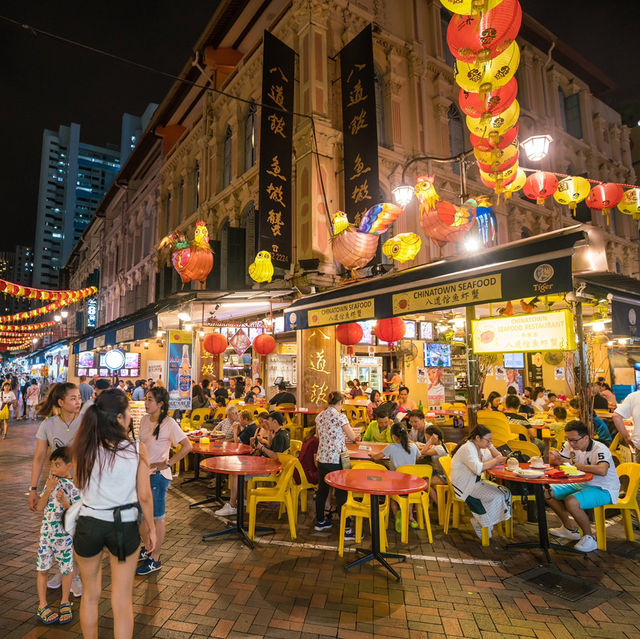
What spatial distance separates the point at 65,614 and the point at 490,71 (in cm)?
723

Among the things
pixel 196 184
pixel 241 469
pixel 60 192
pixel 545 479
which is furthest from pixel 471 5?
pixel 60 192

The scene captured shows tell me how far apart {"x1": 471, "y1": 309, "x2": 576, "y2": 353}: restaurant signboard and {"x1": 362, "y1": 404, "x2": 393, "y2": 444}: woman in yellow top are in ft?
6.37

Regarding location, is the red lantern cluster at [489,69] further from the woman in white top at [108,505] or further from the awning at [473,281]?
the woman in white top at [108,505]

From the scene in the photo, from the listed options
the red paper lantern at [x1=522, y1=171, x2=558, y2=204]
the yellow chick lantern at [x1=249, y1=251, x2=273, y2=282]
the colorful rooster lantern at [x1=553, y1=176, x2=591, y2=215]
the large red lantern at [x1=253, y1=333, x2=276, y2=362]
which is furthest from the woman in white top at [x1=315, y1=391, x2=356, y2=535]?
the colorful rooster lantern at [x1=553, y1=176, x2=591, y2=215]

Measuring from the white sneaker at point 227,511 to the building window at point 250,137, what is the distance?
1256 centimetres

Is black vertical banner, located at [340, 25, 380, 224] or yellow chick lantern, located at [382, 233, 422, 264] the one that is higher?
black vertical banner, located at [340, 25, 380, 224]

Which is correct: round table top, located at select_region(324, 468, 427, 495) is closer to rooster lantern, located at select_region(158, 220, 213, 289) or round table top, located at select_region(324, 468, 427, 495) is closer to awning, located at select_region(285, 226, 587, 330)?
awning, located at select_region(285, 226, 587, 330)

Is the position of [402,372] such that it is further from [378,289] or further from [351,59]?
[351,59]

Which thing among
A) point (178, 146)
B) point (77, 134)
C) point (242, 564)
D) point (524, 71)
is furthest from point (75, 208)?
point (242, 564)

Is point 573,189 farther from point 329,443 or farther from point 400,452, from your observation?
point 329,443

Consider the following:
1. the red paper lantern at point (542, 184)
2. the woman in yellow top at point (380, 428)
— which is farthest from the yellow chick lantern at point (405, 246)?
the woman in yellow top at point (380, 428)

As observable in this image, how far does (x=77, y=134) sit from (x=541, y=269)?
472 ft

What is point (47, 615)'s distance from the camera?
364 cm

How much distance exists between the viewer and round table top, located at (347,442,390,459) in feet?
21.9
